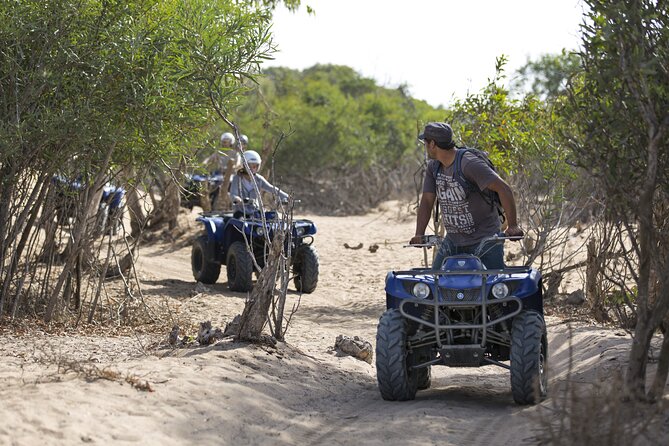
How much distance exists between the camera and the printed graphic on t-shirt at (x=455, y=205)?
668 centimetres

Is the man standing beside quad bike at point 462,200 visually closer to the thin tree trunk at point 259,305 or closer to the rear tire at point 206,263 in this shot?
the thin tree trunk at point 259,305

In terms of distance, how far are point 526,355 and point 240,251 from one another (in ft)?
21.1

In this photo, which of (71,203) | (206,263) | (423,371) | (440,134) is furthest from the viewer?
(206,263)

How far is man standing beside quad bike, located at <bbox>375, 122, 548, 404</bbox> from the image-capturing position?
20.6 ft

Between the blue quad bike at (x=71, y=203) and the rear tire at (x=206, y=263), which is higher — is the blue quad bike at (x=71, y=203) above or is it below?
above

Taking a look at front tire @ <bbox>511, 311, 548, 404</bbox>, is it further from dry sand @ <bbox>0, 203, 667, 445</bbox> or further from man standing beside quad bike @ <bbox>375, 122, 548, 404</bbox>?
dry sand @ <bbox>0, 203, 667, 445</bbox>

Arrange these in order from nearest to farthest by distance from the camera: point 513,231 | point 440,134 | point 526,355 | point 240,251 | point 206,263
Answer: point 526,355, point 513,231, point 440,134, point 240,251, point 206,263

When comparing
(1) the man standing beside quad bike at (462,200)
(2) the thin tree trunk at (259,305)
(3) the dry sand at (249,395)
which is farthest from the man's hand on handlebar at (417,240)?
(2) the thin tree trunk at (259,305)

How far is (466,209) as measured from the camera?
6680 mm

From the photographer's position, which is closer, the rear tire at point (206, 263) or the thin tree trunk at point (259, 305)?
the thin tree trunk at point (259, 305)

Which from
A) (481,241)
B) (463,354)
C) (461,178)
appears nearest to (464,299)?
(463,354)

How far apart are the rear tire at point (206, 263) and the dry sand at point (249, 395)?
2911 millimetres

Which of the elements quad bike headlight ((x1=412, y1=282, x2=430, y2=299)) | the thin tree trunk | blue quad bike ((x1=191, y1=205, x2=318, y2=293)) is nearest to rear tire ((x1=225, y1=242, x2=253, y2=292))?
blue quad bike ((x1=191, y1=205, x2=318, y2=293))

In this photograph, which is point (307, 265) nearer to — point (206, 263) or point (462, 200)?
point (206, 263)
